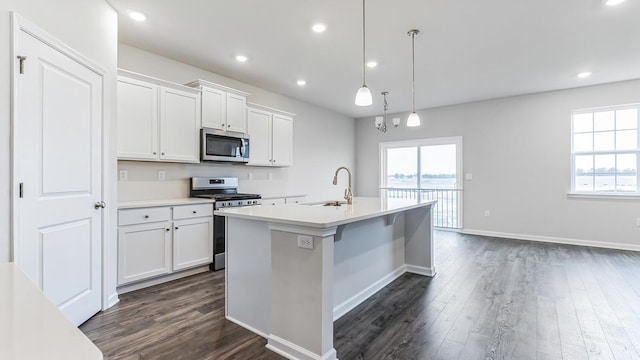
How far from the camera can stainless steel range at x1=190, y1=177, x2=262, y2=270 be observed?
369 centimetres

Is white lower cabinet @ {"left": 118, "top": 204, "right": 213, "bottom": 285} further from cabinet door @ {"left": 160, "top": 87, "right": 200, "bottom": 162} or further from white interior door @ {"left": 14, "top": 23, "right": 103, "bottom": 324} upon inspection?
cabinet door @ {"left": 160, "top": 87, "right": 200, "bottom": 162}

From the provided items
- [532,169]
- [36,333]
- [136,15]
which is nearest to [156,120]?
[136,15]

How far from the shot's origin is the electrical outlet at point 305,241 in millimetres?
1848

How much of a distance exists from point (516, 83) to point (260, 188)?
14.4 ft

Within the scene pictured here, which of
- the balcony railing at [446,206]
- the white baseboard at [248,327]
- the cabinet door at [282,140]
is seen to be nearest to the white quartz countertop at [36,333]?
the white baseboard at [248,327]

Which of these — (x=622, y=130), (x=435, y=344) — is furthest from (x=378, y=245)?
(x=622, y=130)

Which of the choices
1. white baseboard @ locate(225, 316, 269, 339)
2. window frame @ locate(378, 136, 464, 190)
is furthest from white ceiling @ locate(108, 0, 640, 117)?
white baseboard @ locate(225, 316, 269, 339)

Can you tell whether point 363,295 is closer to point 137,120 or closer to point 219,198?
point 219,198

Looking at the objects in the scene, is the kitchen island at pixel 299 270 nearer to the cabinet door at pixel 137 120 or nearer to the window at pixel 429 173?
the cabinet door at pixel 137 120

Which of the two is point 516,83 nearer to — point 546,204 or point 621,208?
point 546,204

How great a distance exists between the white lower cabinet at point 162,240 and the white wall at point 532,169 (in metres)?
5.00

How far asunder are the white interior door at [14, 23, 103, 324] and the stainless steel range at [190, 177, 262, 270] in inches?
50.6

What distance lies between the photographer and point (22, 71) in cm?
182

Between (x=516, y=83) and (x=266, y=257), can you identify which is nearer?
(x=266, y=257)
